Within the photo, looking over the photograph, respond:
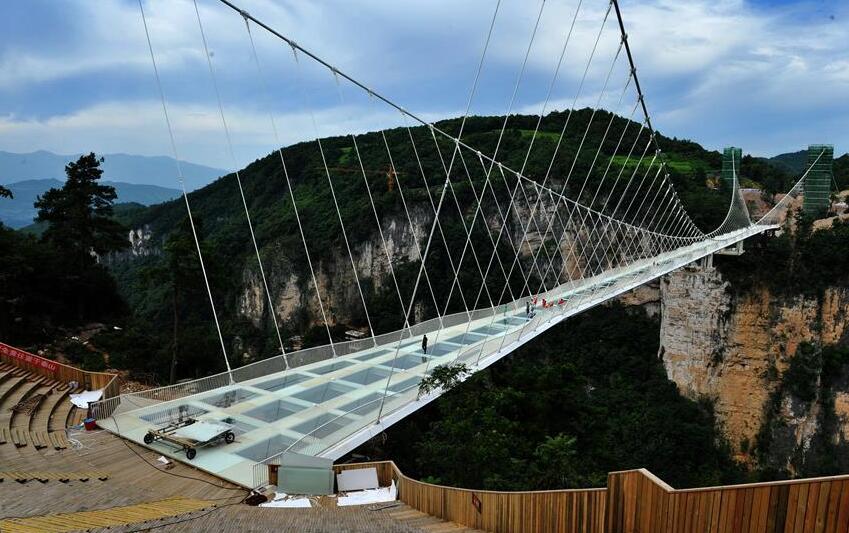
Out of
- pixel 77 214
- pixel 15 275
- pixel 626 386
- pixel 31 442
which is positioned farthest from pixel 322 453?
pixel 626 386

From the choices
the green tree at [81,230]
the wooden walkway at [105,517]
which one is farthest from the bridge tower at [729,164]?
the wooden walkway at [105,517]

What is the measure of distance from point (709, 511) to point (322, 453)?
19.4 feet

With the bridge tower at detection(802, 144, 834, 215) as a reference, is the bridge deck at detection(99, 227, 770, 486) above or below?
below

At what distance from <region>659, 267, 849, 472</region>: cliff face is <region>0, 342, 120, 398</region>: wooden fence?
27969mm

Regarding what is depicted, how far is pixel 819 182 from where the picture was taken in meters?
35.1

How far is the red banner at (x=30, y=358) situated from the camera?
10.8 metres

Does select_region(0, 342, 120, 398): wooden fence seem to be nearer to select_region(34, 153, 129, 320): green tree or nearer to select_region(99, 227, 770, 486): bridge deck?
select_region(99, 227, 770, 486): bridge deck

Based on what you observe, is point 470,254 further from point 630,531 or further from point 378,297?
point 630,531

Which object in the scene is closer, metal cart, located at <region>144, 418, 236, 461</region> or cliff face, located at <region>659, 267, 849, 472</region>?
metal cart, located at <region>144, 418, 236, 461</region>

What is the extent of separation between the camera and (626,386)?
2975 cm

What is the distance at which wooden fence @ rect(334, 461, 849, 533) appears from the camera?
2.41 metres

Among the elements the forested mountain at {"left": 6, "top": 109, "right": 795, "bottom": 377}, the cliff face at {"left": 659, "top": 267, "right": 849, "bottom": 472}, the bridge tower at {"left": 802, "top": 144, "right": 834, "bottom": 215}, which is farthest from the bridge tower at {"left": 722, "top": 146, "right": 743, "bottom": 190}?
the cliff face at {"left": 659, "top": 267, "right": 849, "bottom": 472}

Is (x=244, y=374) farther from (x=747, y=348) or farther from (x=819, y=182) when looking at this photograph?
(x=819, y=182)

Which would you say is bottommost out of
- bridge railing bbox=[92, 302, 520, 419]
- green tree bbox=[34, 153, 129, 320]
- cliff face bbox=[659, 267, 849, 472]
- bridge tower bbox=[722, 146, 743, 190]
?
cliff face bbox=[659, 267, 849, 472]
